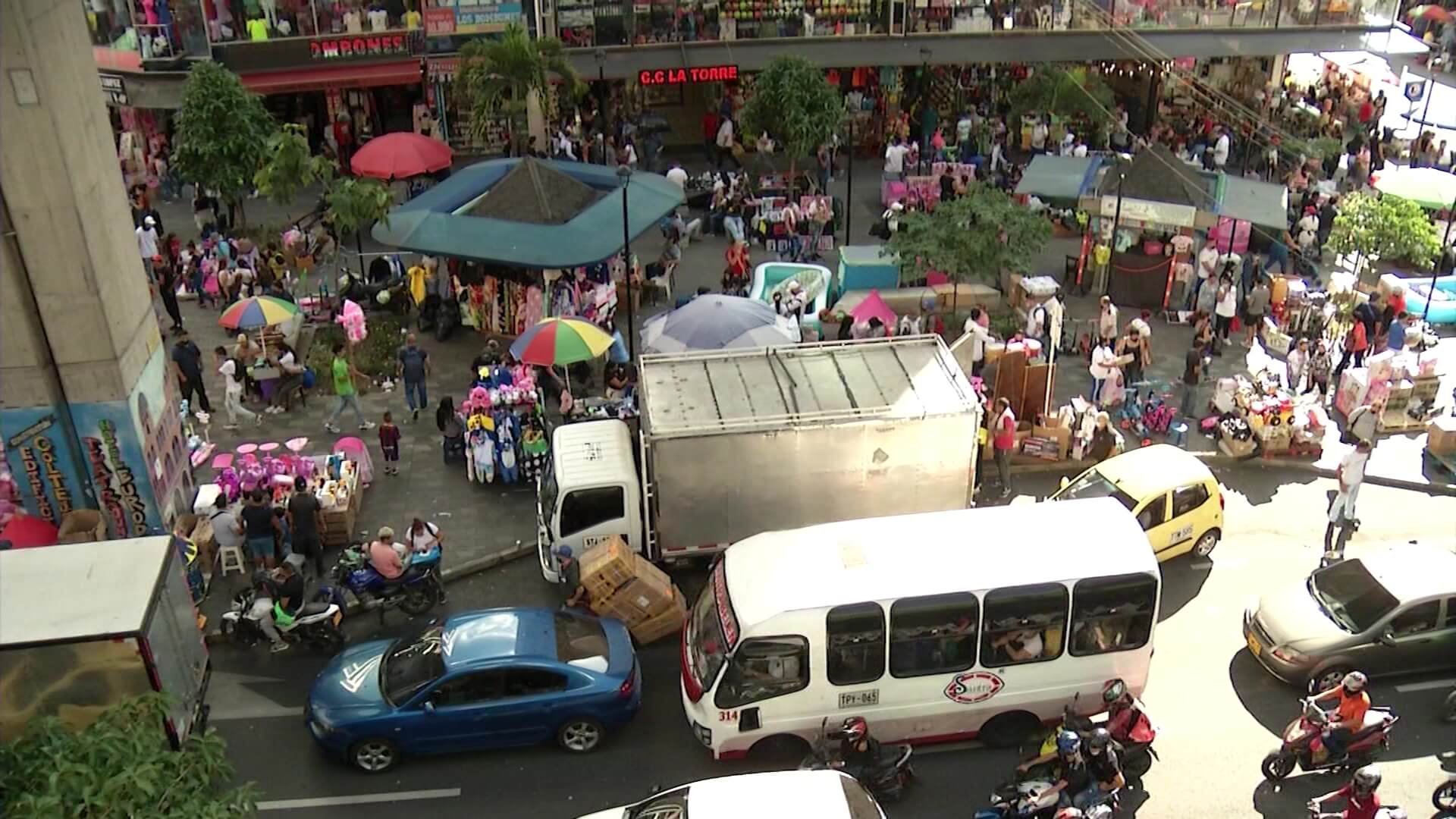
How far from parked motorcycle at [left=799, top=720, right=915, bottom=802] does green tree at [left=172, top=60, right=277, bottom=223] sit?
18.3m

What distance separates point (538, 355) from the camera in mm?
17844

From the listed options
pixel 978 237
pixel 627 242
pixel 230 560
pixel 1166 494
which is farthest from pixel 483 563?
pixel 978 237

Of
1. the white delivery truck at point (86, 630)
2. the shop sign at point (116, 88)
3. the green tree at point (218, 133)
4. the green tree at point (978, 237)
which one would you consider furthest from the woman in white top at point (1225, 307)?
the shop sign at point (116, 88)

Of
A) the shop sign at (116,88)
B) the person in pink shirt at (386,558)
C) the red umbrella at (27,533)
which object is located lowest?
the person in pink shirt at (386,558)

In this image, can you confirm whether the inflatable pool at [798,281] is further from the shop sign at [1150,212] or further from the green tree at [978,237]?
the shop sign at [1150,212]

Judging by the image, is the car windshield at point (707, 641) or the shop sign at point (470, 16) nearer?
the car windshield at point (707, 641)

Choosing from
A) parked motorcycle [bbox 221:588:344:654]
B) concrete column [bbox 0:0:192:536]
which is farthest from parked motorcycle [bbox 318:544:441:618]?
concrete column [bbox 0:0:192:536]

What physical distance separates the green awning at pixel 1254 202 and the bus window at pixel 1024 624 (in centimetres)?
1363

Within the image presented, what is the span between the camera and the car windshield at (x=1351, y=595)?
13.0m

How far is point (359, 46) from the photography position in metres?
29.5

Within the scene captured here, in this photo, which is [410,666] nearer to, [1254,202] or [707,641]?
[707,641]

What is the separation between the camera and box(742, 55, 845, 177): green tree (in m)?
26.1

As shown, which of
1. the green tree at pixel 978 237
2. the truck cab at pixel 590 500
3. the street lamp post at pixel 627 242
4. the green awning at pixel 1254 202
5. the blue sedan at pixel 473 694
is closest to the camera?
the blue sedan at pixel 473 694

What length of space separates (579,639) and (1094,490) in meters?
6.94
